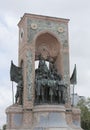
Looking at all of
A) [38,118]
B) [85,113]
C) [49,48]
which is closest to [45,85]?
[38,118]

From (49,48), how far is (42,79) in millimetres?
3379

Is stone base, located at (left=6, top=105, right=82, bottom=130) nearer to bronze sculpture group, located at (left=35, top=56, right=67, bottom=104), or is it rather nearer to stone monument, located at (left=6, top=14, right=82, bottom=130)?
stone monument, located at (left=6, top=14, right=82, bottom=130)

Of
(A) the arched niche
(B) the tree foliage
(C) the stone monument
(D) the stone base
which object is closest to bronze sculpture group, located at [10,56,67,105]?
(C) the stone monument

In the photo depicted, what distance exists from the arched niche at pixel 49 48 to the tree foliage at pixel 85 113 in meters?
15.9

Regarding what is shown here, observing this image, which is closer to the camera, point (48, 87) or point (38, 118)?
point (38, 118)

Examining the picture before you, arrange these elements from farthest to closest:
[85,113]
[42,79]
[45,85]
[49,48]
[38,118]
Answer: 1. [85,113]
2. [49,48]
3. [42,79]
4. [45,85]
5. [38,118]

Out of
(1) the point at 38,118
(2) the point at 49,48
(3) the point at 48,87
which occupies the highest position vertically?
(2) the point at 49,48

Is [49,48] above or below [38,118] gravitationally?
above

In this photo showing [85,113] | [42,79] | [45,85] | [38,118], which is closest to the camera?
[38,118]

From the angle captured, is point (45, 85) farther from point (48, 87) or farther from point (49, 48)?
point (49, 48)

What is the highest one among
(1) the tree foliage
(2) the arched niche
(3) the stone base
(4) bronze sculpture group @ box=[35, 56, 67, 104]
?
(2) the arched niche

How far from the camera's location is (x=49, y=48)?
2855 centimetres

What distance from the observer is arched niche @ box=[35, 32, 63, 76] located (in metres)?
27.8

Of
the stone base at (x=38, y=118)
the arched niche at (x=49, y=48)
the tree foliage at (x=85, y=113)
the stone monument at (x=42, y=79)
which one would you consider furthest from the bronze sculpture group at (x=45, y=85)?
the tree foliage at (x=85, y=113)
